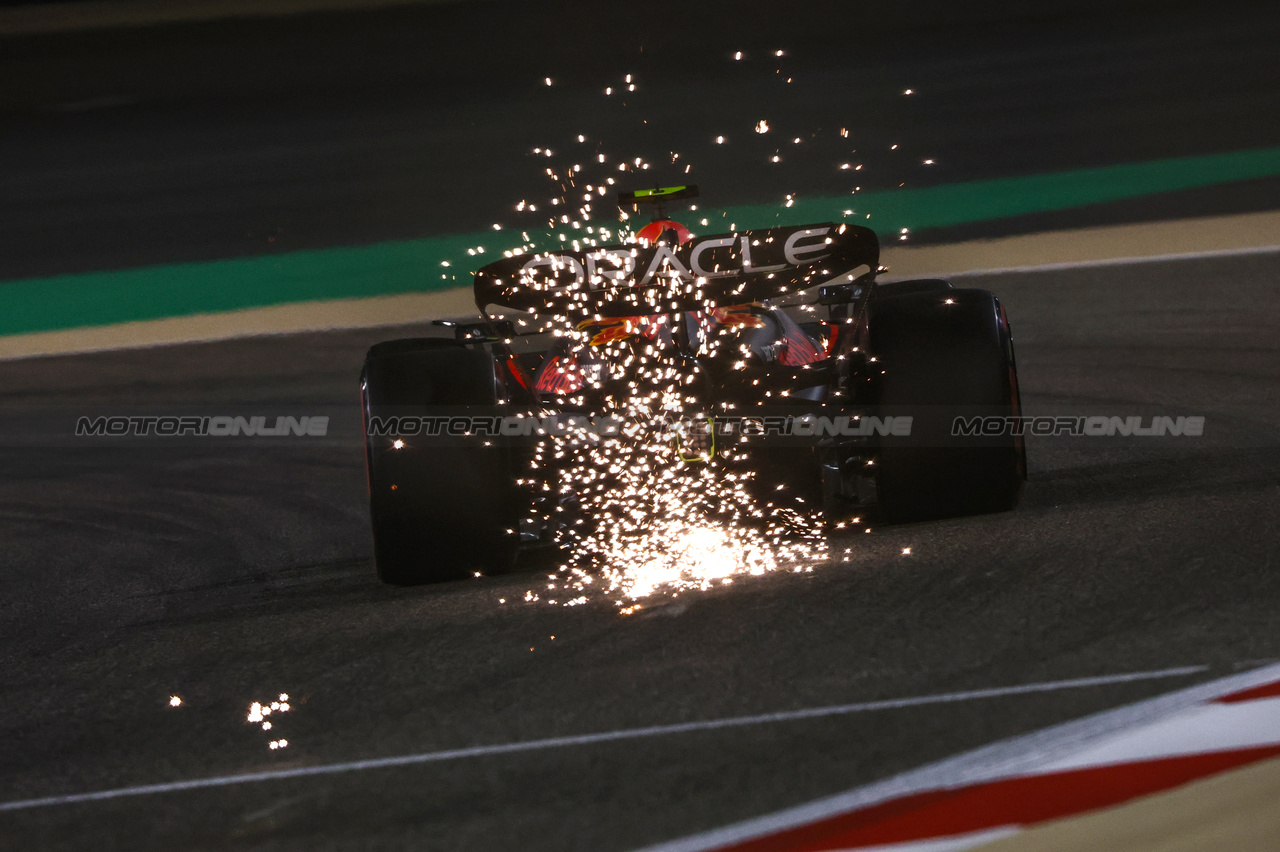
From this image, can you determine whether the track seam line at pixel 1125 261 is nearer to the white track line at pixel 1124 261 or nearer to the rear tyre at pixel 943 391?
the white track line at pixel 1124 261

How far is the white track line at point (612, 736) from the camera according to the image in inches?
Result: 125

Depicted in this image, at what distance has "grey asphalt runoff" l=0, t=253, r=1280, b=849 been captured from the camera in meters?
2.97

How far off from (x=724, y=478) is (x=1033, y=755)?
1.84 m

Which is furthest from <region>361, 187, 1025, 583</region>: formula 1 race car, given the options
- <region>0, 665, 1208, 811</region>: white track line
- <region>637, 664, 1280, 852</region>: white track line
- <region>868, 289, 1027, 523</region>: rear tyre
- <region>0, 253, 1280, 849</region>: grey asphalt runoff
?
<region>637, 664, 1280, 852</region>: white track line

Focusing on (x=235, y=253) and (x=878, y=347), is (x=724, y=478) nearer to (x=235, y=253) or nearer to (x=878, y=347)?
(x=878, y=347)

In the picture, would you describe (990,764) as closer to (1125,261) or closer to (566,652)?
(566,652)

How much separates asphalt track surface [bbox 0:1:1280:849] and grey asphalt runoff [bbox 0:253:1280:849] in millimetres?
10

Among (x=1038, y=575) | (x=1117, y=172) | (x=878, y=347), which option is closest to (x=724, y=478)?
(x=878, y=347)

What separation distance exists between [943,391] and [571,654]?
1.43m

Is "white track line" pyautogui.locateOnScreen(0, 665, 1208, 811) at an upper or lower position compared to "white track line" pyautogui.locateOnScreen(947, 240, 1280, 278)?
lower

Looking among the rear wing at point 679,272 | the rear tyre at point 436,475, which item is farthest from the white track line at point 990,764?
the rear wing at point 679,272

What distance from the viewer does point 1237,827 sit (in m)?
2.54

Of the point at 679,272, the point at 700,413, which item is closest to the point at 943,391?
the point at 700,413

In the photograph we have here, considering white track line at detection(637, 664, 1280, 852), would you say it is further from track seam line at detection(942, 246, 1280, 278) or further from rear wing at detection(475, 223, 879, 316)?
track seam line at detection(942, 246, 1280, 278)
